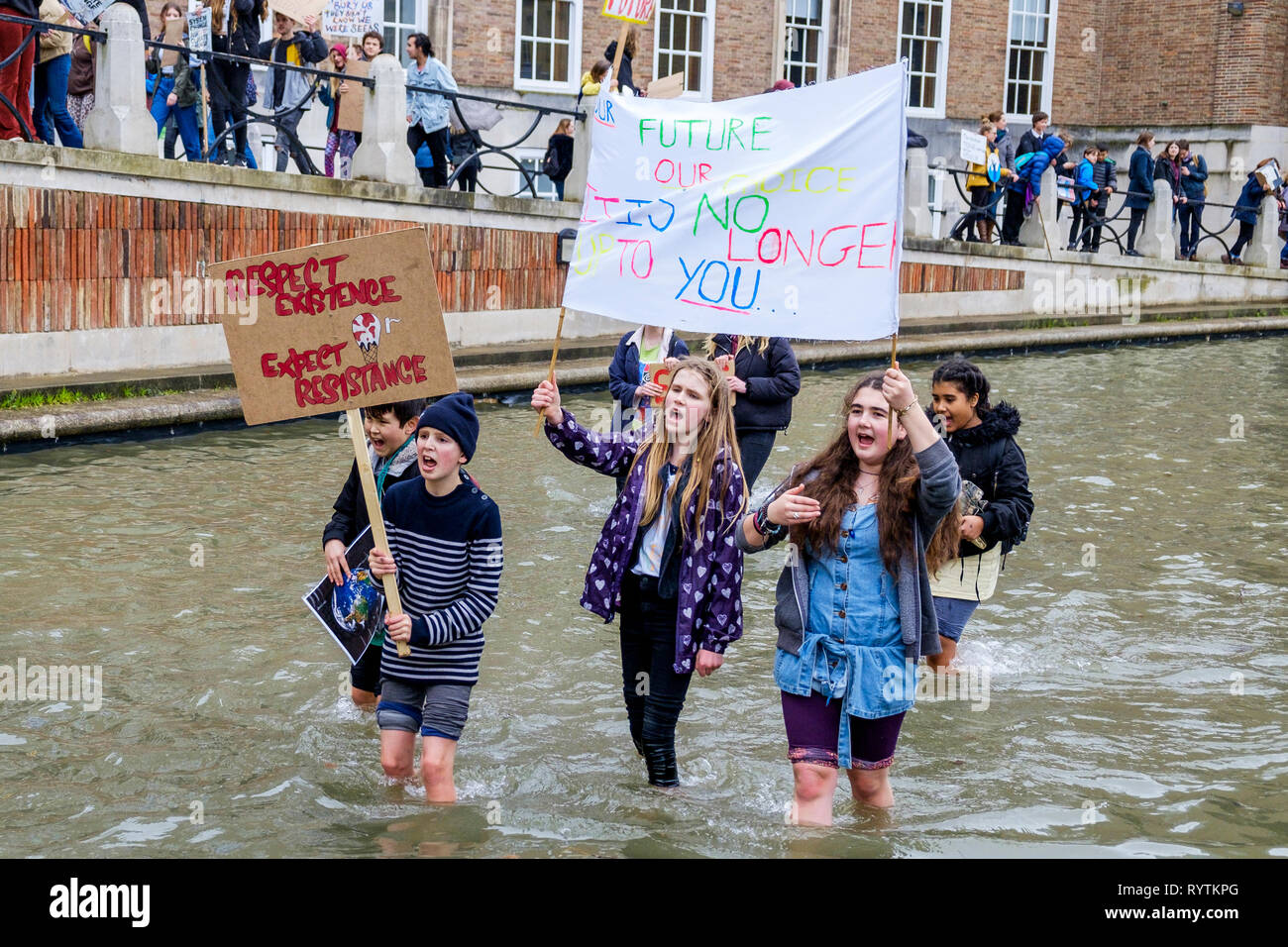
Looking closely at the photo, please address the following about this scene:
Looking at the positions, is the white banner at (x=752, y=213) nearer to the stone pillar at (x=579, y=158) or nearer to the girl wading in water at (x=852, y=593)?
the girl wading in water at (x=852, y=593)

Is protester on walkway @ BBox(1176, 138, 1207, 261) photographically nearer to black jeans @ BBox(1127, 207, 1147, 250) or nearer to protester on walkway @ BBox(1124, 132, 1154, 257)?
protester on walkway @ BBox(1124, 132, 1154, 257)

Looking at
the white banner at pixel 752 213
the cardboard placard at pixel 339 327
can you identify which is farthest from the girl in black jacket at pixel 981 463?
the cardboard placard at pixel 339 327

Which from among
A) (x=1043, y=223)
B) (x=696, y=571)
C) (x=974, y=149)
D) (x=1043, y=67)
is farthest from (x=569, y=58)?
(x=696, y=571)

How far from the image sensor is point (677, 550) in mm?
5672

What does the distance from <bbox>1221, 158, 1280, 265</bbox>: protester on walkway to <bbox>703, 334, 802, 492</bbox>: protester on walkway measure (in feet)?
69.6

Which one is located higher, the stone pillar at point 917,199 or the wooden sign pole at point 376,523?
the stone pillar at point 917,199

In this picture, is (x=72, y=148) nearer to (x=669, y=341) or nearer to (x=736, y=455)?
(x=669, y=341)

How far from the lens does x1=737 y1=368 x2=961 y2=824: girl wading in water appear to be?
5105mm

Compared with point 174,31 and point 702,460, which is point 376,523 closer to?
point 702,460

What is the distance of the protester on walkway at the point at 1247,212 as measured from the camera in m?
Answer: 27.6

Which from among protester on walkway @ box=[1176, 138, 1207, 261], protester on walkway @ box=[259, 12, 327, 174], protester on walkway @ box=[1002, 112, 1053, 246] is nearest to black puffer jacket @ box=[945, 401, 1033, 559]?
protester on walkway @ box=[259, 12, 327, 174]

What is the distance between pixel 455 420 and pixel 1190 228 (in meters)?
24.7

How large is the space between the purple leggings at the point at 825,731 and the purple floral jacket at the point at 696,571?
441 mm

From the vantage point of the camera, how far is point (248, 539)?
31.4ft
